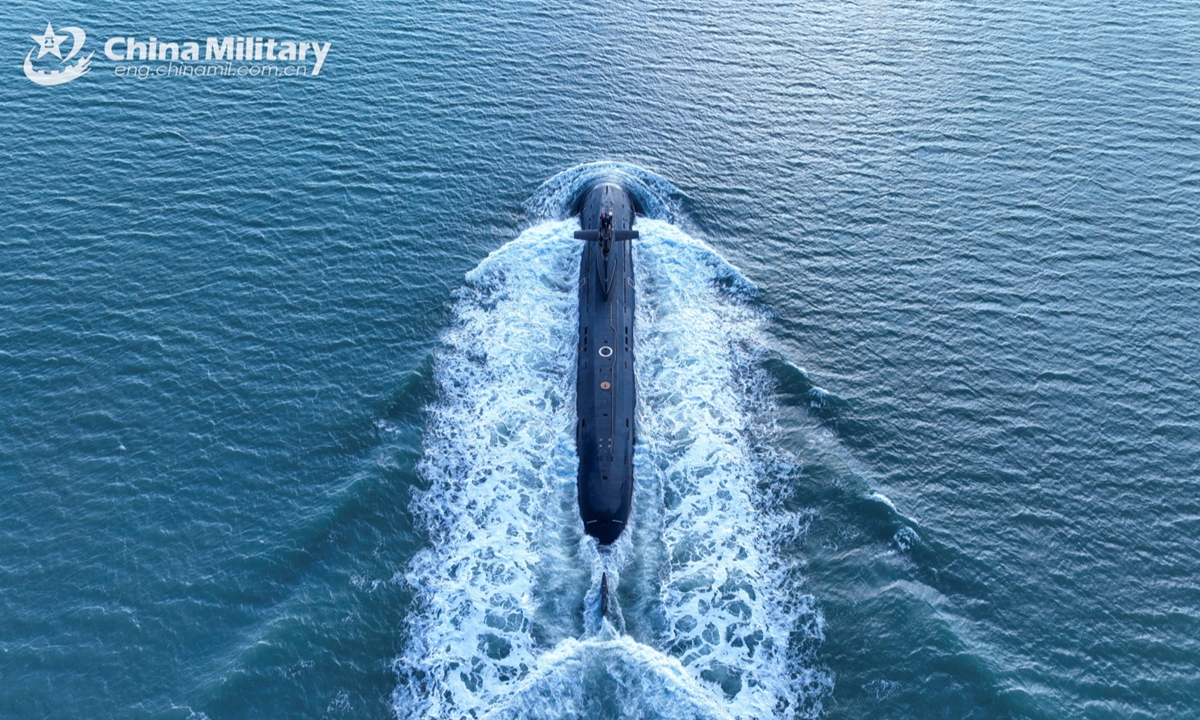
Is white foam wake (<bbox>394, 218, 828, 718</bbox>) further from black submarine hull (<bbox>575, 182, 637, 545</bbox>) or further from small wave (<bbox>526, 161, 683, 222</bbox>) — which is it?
small wave (<bbox>526, 161, 683, 222</bbox>)

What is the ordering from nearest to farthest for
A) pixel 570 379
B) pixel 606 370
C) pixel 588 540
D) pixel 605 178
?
pixel 588 540, pixel 606 370, pixel 570 379, pixel 605 178

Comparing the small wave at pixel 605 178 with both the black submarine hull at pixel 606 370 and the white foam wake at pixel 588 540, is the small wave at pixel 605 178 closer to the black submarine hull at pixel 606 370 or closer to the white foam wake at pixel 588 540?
the black submarine hull at pixel 606 370

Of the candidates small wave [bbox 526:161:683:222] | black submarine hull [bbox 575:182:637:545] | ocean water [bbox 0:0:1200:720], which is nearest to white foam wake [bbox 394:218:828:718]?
ocean water [bbox 0:0:1200:720]

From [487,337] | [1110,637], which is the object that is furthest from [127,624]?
[1110,637]

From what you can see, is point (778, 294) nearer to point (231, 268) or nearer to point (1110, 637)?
point (1110, 637)

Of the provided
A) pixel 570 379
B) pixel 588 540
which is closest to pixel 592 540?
pixel 588 540

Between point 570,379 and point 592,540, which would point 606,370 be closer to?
point 570,379

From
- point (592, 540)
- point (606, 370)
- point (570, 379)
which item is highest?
point (570, 379)
